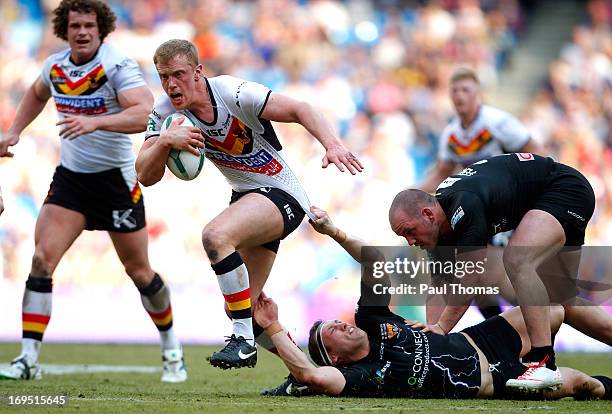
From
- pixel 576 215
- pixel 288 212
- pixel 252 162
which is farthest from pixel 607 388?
pixel 252 162

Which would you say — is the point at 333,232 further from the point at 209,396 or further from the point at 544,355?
the point at 544,355

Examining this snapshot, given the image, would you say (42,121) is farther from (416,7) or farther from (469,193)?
(469,193)

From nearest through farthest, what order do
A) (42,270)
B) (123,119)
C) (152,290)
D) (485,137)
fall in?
(123,119) < (42,270) < (152,290) < (485,137)

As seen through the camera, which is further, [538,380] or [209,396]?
[209,396]

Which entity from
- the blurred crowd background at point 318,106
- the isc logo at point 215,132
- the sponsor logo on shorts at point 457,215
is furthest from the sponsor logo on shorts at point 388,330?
the blurred crowd background at point 318,106

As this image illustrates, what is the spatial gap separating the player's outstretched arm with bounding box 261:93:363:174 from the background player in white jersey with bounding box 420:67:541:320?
3.89m

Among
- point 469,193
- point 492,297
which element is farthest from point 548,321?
point 492,297

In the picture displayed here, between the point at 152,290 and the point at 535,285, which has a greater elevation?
the point at 152,290

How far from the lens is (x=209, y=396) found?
22.7 feet

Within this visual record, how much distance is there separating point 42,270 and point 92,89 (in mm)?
1567

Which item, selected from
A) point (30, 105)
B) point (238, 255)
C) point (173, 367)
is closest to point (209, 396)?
point (238, 255)

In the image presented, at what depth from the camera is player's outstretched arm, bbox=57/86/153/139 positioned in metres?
7.66

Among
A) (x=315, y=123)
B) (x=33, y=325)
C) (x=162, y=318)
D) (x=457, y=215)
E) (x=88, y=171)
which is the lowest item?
(x=33, y=325)

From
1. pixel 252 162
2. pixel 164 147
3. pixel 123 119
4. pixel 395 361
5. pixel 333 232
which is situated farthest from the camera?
pixel 123 119
